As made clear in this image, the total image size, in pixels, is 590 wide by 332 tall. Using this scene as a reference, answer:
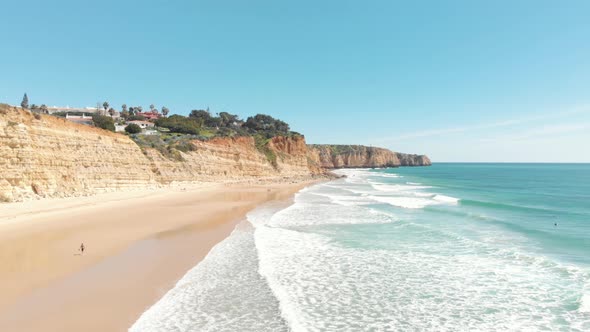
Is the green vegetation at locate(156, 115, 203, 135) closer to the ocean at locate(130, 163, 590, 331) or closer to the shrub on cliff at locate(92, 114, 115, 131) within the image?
the shrub on cliff at locate(92, 114, 115, 131)

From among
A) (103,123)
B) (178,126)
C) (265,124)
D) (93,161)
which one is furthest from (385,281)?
(265,124)

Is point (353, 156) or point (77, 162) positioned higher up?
point (353, 156)

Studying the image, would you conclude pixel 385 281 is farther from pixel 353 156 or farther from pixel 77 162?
pixel 353 156

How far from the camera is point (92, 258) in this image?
37.9 ft

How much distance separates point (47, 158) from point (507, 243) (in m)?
27.6

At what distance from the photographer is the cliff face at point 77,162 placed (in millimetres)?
21500

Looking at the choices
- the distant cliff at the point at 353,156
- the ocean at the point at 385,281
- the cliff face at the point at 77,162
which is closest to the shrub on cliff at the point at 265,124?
the distant cliff at the point at 353,156

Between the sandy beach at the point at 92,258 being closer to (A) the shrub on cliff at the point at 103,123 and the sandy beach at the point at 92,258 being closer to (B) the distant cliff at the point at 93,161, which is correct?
(B) the distant cliff at the point at 93,161

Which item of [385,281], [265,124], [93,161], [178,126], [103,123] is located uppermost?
[265,124]

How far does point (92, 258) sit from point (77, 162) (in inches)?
761

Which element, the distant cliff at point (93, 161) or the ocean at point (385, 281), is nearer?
the ocean at point (385, 281)

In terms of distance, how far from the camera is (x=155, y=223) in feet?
60.7

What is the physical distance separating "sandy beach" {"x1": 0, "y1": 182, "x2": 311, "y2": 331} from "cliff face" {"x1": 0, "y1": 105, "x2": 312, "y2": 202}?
2.08m

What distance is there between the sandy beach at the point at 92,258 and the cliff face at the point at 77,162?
208cm
